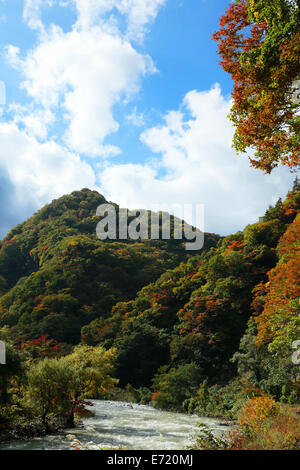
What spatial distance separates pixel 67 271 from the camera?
63.0 m

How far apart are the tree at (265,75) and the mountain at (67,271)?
156 feet

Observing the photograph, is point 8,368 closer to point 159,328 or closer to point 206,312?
point 206,312

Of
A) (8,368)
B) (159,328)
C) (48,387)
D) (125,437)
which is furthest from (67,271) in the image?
(8,368)

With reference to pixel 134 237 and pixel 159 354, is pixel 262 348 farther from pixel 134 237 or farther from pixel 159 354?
pixel 134 237

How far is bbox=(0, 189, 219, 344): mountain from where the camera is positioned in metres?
52.9

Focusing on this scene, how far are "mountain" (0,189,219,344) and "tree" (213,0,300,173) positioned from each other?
4751cm

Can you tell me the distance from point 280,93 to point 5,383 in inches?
571

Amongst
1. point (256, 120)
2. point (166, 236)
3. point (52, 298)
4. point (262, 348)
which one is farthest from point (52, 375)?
point (166, 236)

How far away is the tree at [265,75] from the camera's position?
24.0 ft

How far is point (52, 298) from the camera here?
5534cm

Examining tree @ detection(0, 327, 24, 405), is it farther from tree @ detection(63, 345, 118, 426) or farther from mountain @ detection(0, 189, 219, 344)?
mountain @ detection(0, 189, 219, 344)

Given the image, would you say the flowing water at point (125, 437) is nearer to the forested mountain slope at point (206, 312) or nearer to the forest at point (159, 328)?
the forest at point (159, 328)

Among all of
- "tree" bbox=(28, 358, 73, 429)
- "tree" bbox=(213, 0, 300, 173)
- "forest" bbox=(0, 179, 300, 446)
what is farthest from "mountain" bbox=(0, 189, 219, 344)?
"tree" bbox=(213, 0, 300, 173)

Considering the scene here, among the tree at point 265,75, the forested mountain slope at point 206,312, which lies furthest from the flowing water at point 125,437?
the forested mountain slope at point 206,312
